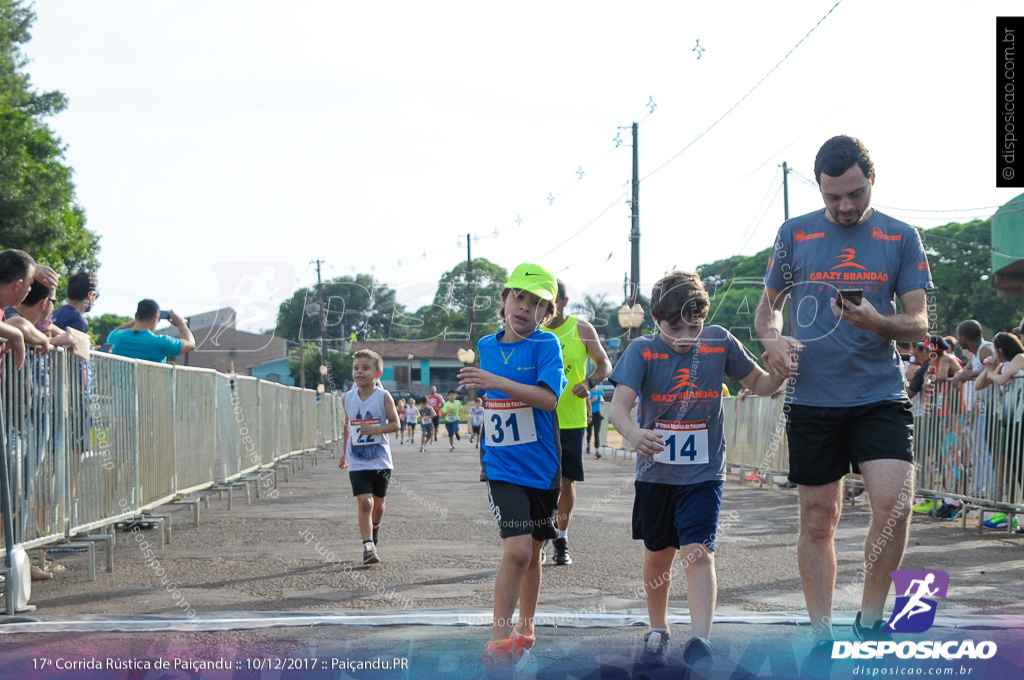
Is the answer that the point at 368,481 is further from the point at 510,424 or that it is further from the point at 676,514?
the point at 676,514

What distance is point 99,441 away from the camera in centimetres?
817

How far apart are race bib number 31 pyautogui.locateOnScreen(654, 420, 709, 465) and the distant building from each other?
272 feet

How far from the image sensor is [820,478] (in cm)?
452

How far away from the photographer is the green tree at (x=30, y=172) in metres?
36.4

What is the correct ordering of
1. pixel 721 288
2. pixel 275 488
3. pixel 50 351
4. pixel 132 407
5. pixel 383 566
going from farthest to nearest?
pixel 721 288
pixel 275 488
pixel 132 407
pixel 383 566
pixel 50 351

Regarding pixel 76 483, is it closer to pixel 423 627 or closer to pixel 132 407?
pixel 132 407

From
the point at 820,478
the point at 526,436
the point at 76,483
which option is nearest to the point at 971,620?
the point at 820,478

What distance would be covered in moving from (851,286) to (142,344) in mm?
7386

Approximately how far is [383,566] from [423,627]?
8.49ft

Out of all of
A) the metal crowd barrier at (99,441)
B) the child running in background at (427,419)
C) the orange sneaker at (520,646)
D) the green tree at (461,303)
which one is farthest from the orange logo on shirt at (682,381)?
the green tree at (461,303)

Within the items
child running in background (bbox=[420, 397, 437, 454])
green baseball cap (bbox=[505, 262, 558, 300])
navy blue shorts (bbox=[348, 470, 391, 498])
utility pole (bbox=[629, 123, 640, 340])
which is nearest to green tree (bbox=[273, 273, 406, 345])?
child running in background (bbox=[420, 397, 437, 454])

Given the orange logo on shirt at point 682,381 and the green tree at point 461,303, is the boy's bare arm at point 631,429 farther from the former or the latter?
the green tree at point 461,303

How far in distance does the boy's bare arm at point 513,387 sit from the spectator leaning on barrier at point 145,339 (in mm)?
5949

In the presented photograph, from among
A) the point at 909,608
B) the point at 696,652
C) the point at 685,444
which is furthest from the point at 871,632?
the point at 685,444
